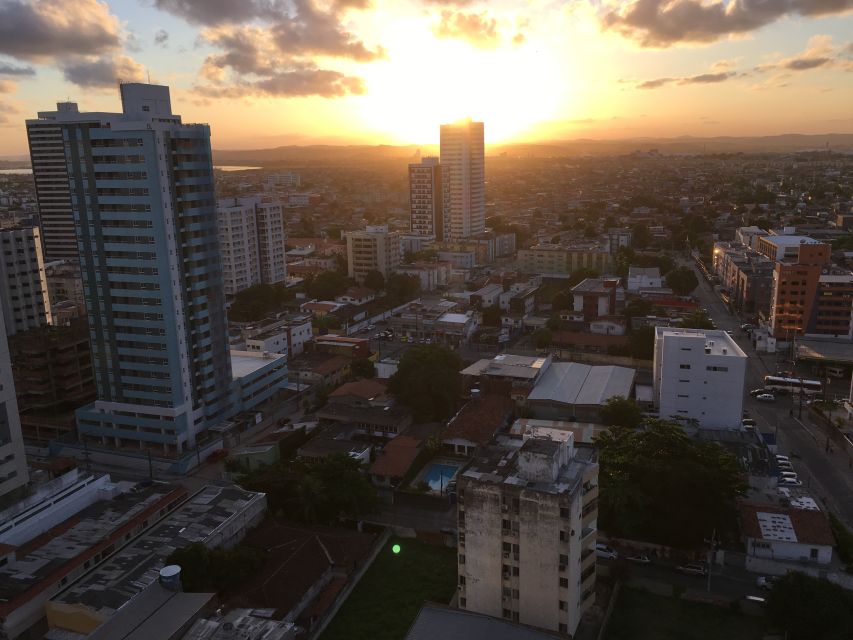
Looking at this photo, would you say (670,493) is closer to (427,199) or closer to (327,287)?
(327,287)

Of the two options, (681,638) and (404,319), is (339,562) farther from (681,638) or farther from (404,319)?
(404,319)

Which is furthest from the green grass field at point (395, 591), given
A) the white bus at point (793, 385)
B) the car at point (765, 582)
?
the white bus at point (793, 385)

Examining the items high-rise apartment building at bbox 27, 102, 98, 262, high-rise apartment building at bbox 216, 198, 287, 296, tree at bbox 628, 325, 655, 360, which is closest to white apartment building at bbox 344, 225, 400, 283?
high-rise apartment building at bbox 216, 198, 287, 296

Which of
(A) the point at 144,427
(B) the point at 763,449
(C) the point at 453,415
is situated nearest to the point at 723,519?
(B) the point at 763,449

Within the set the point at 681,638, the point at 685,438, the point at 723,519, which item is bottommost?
the point at 681,638

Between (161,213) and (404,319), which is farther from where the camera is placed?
(404,319)

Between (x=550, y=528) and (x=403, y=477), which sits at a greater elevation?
(x=550, y=528)
